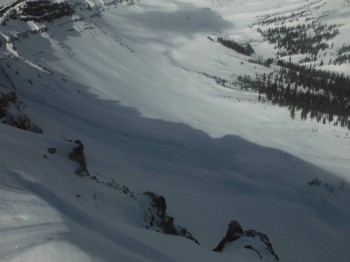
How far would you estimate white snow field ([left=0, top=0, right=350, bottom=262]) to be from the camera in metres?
8.67

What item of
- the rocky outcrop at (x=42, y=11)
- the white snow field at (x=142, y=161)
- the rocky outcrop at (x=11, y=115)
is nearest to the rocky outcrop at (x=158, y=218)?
the white snow field at (x=142, y=161)

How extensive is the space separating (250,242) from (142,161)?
698 inches

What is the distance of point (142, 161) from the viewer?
3244cm

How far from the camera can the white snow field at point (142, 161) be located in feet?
28.5

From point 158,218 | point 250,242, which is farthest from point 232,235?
point 158,218

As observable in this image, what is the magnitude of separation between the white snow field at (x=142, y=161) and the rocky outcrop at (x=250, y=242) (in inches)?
32.1

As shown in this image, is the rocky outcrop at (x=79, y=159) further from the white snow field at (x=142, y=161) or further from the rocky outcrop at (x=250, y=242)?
the rocky outcrop at (x=250, y=242)

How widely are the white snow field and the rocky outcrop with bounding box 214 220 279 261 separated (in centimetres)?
82

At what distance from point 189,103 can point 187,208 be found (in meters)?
40.1

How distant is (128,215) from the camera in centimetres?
1562

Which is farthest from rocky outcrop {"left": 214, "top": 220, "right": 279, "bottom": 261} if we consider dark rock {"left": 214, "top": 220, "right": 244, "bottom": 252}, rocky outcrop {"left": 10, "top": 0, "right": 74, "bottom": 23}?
rocky outcrop {"left": 10, "top": 0, "right": 74, "bottom": 23}

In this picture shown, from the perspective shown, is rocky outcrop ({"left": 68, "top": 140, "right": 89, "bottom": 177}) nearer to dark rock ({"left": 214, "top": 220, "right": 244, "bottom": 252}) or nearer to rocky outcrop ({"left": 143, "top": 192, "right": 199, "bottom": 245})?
rocky outcrop ({"left": 143, "top": 192, "right": 199, "bottom": 245})

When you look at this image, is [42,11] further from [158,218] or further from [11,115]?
[158,218]

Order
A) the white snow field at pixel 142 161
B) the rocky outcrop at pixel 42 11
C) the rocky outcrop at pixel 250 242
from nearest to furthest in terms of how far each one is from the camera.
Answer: the white snow field at pixel 142 161
the rocky outcrop at pixel 250 242
the rocky outcrop at pixel 42 11
